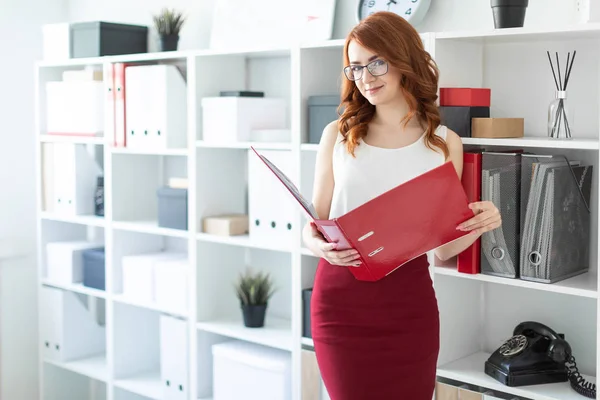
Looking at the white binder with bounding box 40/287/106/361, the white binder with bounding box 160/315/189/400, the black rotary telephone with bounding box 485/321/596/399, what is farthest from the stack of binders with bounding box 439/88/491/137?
the white binder with bounding box 40/287/106/361

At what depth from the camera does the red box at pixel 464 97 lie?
245 cm

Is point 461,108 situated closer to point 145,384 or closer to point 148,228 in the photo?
point 148,228

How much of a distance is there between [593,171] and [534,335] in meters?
0.51

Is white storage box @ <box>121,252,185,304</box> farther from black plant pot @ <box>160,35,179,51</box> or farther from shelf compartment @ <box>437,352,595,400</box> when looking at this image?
shelf compartment @ <box>437,352,595,400</box>

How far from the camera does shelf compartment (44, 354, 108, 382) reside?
12.3 ft

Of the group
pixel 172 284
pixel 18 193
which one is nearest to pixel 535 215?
pixel 172 284

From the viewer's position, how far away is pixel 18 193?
4086 mm

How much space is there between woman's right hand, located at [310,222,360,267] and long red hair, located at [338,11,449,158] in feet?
0.81

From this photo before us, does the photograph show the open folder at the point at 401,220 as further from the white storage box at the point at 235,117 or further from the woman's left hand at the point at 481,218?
the white storage box at the point at 235,117

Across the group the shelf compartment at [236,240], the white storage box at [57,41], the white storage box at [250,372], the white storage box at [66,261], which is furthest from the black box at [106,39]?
the white storage box at [250,372]

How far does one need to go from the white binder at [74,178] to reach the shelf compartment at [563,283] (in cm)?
186

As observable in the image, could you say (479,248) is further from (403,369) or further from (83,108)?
(83,108)

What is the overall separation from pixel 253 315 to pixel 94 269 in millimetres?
933

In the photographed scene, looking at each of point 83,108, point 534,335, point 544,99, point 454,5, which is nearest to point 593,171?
point 544,99
